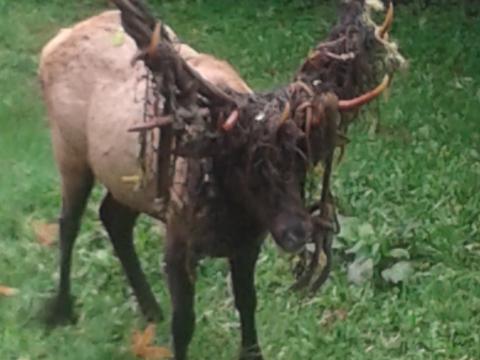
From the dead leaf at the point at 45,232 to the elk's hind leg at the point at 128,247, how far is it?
2.82 ft

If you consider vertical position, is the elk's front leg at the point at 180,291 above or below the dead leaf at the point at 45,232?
above

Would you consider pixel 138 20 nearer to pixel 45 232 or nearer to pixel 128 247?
pixel 128 247

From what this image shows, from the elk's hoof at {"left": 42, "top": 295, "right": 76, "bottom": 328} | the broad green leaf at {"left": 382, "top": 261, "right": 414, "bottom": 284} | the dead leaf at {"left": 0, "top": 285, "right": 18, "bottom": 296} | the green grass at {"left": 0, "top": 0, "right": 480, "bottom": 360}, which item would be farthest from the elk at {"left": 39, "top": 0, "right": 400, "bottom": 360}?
the broad green leaf at {"left": 382, "top": 261, "right": 414, "bottom": 284}

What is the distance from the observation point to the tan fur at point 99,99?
5.76 metres

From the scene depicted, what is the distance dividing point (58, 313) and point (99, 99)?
47.0 inches

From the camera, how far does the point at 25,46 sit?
35.4 ft

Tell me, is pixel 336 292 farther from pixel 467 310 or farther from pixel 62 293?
pixel 62 293

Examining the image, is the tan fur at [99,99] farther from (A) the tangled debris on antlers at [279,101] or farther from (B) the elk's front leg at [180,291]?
(A) the tangled debris on antlers at [279,101]

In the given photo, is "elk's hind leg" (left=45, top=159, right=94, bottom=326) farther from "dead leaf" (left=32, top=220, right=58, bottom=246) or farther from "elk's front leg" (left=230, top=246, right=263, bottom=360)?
"elk's front leg" (left=230, top=246, right=263, bottom=360)

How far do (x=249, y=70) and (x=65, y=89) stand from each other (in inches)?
159

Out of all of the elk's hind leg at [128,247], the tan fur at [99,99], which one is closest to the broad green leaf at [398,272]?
the elk's hind leg at [128,247]

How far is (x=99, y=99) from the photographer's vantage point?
595 centimetres

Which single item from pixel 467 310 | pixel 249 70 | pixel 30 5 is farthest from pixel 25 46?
pixel 467 310

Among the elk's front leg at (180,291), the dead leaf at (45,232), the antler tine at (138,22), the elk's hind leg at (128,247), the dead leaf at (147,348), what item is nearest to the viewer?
the antler tine at (138,22)
